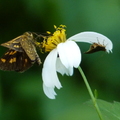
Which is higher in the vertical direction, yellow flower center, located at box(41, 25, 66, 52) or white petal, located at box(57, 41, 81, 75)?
yellow flower center, located at box(41, 25, 66, 52)

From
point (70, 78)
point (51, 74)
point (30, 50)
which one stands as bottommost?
point (51, 74)

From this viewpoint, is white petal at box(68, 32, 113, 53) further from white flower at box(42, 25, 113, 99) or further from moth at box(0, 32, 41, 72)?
moth at box(0, 32, 41, 72)

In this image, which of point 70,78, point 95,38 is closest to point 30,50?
point 95,38

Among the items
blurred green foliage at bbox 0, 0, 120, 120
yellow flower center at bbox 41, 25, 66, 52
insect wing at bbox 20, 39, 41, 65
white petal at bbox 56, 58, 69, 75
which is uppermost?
blurred green foliage at bbox 0, 0, 120, 120

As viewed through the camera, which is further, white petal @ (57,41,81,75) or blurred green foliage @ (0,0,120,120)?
blurred green foliage @ (0,0,120,120)

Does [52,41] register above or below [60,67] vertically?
above

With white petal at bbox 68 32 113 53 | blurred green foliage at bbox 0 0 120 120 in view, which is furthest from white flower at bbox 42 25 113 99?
blurred green foliage at bbox 0 0 120 120

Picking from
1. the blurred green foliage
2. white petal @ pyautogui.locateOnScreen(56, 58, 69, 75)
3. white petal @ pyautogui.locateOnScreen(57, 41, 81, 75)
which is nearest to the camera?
white petal @ pyautogui.locateOnScreen(57, 41, 81, 75)

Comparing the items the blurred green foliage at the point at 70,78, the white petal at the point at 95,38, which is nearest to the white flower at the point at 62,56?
the white petal at the point at 95,38

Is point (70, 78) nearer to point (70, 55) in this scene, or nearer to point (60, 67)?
point (60, 67)

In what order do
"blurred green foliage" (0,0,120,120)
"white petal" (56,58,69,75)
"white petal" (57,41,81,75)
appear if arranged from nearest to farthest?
"white petal" (57,41,81,75) < "white petal" (56,58,69,75) < "blurred green foliage" (0,0,120,120)
